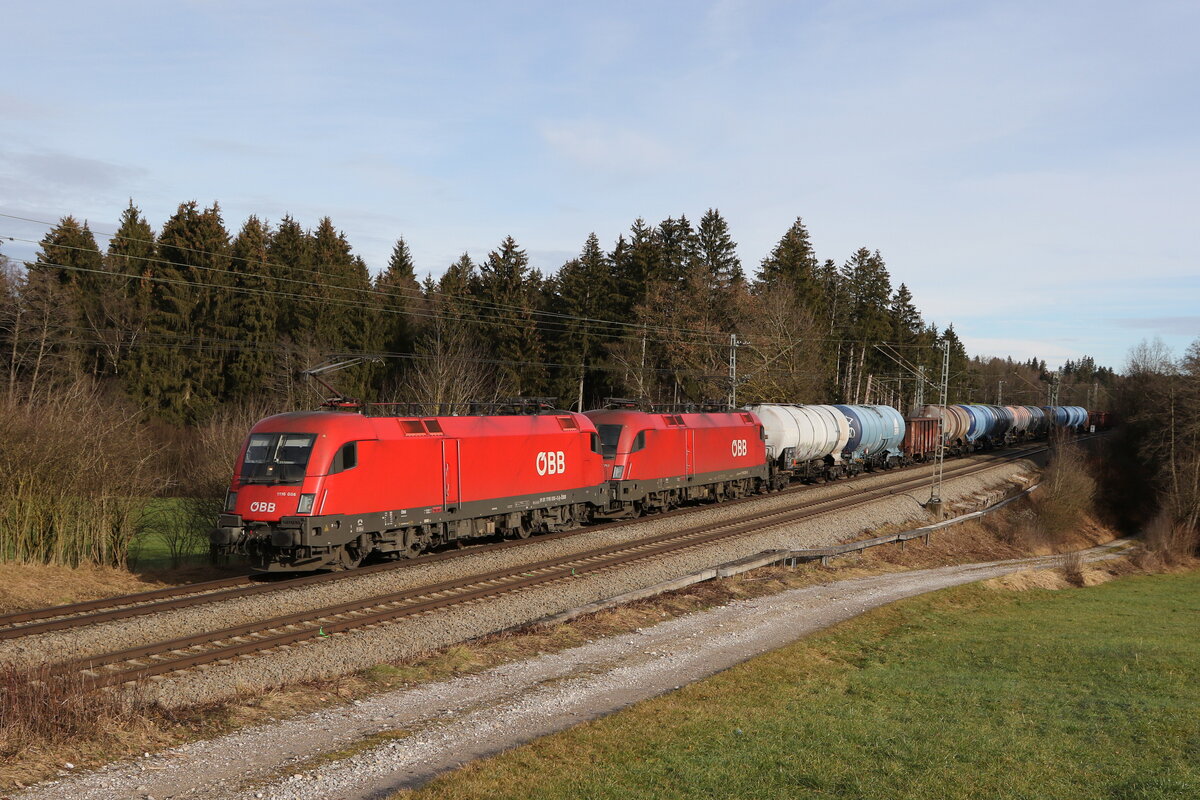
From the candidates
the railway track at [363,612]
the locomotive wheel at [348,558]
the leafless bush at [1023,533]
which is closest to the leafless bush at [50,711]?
the railway track at [363,612]

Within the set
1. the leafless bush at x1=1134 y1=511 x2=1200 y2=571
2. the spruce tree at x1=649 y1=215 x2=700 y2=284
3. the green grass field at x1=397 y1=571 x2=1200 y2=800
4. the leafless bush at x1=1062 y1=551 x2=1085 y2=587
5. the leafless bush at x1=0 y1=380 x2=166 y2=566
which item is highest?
the spruce tree at x1=649 y1=215 x2=700 y2=284

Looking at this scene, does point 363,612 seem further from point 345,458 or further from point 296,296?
point 296,296

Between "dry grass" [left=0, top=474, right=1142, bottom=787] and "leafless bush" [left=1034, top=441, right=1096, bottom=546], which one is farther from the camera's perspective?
"leafless bush" [left=1034, top=441, right=1096, bottom=546]

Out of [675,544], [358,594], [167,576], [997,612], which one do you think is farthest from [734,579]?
[167,576]

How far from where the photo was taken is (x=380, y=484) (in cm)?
1947

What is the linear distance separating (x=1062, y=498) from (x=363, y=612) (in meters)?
39.9

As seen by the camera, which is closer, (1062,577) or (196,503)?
(196,503)

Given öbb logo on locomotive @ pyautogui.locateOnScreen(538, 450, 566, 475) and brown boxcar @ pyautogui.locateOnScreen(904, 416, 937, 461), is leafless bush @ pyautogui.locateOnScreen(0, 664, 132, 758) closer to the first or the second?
öbb logo on locomotive @ pyautogui.locateOnScreen(538, 450, 566, 475)

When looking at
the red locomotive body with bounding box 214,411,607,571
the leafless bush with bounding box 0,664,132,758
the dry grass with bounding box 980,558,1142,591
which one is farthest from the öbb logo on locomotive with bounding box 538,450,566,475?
the leafless bush with bounding box 0,664,132,758

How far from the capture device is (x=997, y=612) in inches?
847

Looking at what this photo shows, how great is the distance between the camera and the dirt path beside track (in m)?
8.46

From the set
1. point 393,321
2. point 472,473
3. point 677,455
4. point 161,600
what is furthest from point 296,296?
point 161,600

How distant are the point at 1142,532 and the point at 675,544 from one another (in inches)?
1550

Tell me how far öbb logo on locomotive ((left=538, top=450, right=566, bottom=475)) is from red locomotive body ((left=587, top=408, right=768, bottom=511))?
259 centimetres
